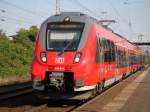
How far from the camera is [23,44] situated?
46.0 m

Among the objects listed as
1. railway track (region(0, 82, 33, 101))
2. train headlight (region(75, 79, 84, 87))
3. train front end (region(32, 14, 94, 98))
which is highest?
train front end (region(32, 14, 94, 98))

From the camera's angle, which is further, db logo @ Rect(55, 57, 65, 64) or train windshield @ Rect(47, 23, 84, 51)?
train windshield @ Rect(47, 23, 84, 51)

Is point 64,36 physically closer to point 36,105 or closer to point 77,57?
point 77,57

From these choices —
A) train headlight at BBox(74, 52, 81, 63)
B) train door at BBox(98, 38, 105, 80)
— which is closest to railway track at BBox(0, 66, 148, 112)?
train door at BBox(98, 38, 105, 80)

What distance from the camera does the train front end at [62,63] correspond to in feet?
47.7

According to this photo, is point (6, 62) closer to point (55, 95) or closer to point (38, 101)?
point (38, 101)

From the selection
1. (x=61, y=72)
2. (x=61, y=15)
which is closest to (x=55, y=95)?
(x=61, y=72)

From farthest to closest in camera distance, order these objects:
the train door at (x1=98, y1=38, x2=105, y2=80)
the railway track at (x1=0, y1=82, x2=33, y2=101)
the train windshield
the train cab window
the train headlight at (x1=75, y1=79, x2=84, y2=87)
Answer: the railway track at (x1=0, y1=82, x2=33, y2=101) → the train door at (x1=98, y1=38, x2=105, y2=80) → the train cab window → the train windshield → the train headlight at (x1=75, y1=79, x2=84, y2=87)

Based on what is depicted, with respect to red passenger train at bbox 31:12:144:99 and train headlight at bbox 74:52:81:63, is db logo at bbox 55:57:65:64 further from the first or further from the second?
train headlight at bbox 74:52:81:63

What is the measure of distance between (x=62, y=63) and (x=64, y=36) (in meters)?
1.18

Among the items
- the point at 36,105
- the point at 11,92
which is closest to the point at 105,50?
the point at 36,105

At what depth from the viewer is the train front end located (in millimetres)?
14531

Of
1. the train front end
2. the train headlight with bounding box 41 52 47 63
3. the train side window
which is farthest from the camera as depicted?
the train side window

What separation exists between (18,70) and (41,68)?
23.6m
